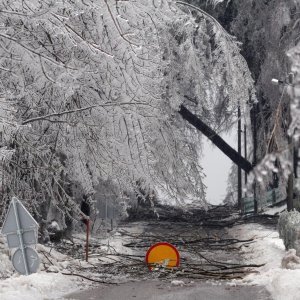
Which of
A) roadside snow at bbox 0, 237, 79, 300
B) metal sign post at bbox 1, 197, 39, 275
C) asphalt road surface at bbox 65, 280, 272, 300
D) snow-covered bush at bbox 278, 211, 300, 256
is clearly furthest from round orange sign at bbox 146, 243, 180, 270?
metal sign post at bbox 1, 197, 39, 275

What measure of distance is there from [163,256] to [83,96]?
12.5 feet

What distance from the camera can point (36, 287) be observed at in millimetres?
10961

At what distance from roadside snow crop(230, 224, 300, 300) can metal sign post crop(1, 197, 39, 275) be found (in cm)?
383

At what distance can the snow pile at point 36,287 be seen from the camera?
10320mm

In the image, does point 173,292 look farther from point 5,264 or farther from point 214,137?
point 214,137

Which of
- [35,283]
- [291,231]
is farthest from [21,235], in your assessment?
[291,231]

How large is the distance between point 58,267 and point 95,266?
1207mm

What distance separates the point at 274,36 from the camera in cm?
2397

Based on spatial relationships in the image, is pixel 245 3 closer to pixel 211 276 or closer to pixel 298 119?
pixel 211 276

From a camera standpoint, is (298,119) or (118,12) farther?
(118,12)

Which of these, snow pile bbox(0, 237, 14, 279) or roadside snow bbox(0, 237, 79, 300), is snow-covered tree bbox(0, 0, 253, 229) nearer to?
snow pile bbox(0, 237, 14, 279)

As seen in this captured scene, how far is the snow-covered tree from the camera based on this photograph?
11109 millimetres

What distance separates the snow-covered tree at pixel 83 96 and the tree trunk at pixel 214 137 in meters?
8.67

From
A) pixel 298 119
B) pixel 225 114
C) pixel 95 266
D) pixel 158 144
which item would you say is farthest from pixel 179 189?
pixel 298 119
